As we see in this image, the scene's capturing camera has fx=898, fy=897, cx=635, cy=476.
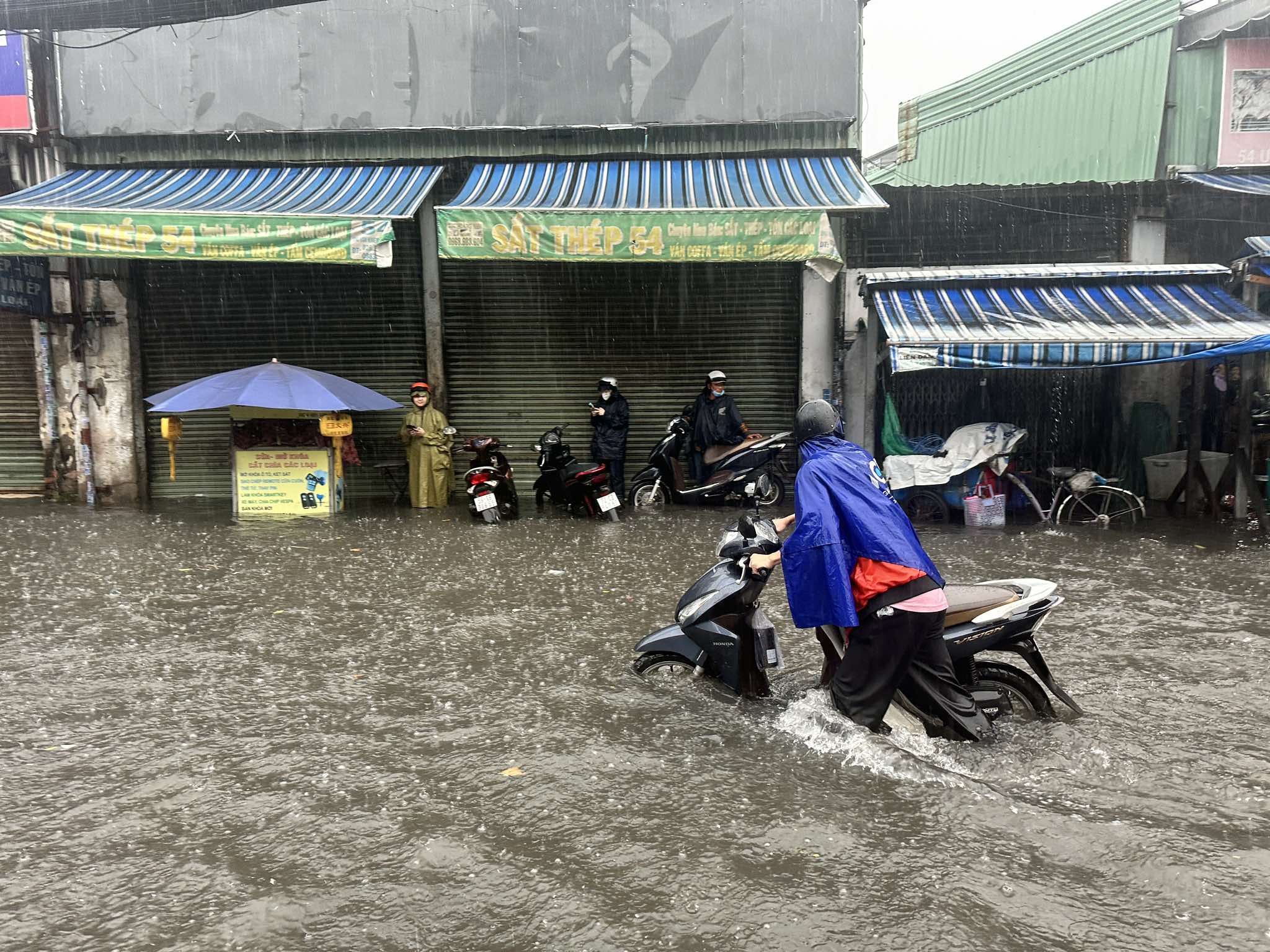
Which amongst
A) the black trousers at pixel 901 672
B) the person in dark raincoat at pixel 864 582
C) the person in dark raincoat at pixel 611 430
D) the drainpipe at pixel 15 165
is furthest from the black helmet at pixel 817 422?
the drainpipe at pixel 15 165

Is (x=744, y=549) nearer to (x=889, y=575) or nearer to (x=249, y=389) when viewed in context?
(x=889, y=575)

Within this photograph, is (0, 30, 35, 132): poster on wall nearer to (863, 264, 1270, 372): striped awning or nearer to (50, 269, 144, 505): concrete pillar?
(50, 269, 144, 505): concrete pillar

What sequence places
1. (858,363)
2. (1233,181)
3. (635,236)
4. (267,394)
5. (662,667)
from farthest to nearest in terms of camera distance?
(858,363) < (1233,181) < (635,236) < (267,394) < (662,667)

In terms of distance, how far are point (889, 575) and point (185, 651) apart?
4200 mm

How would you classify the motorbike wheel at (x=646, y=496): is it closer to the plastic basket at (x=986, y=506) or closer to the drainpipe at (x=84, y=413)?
the plastic basket at (x=986, y=506)

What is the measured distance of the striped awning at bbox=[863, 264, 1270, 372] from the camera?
9.29m

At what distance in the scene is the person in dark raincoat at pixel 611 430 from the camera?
11078 millimetres

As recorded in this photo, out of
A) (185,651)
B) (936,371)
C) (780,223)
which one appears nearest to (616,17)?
(780,223)


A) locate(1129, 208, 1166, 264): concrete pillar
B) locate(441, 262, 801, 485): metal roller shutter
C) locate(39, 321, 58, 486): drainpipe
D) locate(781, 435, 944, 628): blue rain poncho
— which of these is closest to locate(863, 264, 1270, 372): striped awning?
locate(1129, 208, 1166, 264): concrete pillar

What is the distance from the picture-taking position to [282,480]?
10688 millimetres

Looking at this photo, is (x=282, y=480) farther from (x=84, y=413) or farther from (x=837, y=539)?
(x=837, y=539)

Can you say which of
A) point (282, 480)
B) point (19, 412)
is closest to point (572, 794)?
point (282, 480)

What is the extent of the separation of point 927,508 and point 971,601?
21.7 feet

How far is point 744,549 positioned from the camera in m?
4.17
